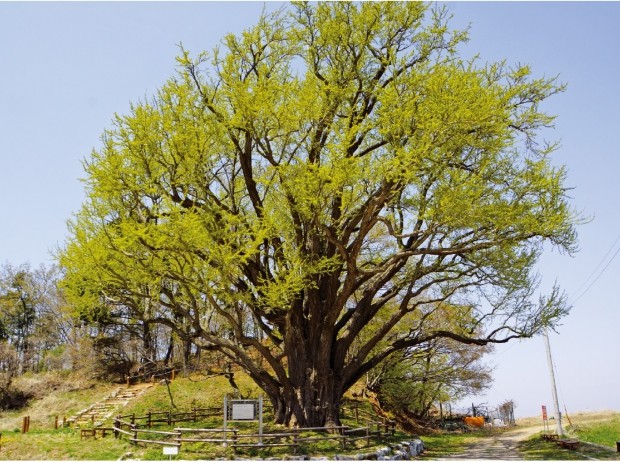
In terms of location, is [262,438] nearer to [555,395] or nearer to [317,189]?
[317,189]

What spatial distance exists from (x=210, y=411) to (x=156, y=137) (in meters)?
15.3

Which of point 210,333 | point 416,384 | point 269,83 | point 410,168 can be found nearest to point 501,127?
point 410,168

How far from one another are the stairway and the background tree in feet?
36.1

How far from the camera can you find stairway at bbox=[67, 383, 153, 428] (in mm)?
27603

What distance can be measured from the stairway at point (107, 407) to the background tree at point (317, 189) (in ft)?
36.1

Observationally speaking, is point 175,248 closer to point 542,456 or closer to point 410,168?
point 410,168

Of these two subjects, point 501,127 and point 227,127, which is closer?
point 501,127

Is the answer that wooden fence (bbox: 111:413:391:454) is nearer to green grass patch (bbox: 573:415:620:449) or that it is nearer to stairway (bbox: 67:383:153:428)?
green grass patch (bbox: 573:415:620:449)

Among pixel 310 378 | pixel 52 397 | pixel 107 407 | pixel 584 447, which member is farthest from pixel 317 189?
pixel 52 397

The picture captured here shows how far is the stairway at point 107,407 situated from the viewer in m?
27.6

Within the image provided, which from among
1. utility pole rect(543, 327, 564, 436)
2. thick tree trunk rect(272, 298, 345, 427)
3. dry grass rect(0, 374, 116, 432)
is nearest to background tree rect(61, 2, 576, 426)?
thick tree trunk rect(272, 298, 345, 427)

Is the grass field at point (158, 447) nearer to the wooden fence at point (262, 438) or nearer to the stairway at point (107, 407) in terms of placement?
the wooden fence at point (262, 438)

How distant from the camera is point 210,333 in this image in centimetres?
1870

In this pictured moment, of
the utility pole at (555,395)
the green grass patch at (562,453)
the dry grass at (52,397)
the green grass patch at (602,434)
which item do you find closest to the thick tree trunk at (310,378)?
the green grass patch at (562,453)
